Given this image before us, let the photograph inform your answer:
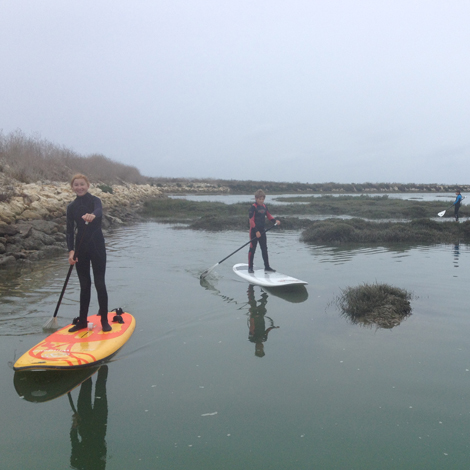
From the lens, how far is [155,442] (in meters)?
3.49

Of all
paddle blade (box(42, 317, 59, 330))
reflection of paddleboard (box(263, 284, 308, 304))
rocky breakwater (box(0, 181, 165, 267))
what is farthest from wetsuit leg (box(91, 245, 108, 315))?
rocky breakwater (box(0, 181, 165, 267))

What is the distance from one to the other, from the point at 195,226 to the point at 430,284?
14.4m

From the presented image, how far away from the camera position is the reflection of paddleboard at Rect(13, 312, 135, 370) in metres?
4.39

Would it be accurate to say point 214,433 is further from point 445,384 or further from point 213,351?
point 445,384

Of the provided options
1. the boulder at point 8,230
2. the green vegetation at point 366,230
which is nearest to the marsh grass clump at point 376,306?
the green vegetation at point 366,230

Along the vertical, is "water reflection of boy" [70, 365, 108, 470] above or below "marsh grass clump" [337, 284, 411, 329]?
below

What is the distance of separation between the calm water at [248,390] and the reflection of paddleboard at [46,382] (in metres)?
0.02

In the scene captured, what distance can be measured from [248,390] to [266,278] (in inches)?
182

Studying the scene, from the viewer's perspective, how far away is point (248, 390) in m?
4.32

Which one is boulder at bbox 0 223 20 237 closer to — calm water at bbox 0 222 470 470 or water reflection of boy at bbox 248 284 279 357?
calm water at bbox 0 222 470 470

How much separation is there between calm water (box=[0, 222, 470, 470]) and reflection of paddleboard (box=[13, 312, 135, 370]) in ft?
0.58

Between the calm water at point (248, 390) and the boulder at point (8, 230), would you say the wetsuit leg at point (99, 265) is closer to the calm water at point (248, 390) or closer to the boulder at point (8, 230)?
the calm water at point (248, 390)

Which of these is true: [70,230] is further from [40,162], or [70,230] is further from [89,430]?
[40,162]

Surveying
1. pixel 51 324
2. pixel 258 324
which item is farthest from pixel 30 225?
pixel 258 324
